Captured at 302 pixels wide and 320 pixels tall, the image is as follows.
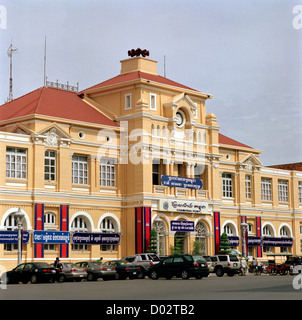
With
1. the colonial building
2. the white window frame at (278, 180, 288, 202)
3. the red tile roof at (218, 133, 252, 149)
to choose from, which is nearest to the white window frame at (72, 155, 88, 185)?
the colonial building

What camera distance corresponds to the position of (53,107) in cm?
5166

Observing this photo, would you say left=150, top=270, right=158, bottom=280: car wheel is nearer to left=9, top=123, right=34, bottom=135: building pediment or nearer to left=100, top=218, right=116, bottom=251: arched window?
left=100, top=218, right=116, bottom=251: arched window

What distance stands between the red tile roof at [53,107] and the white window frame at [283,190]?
78.3 ft

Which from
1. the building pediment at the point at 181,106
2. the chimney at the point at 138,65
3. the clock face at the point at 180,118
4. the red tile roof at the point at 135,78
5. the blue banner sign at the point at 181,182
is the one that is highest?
the chimney at the point at 138,65

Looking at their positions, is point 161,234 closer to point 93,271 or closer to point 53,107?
point 53,107

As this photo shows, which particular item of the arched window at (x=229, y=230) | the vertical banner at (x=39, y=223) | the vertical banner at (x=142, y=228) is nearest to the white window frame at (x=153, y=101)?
the vertical banner at (x=142, y=228)

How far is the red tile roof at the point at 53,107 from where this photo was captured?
50375 mm

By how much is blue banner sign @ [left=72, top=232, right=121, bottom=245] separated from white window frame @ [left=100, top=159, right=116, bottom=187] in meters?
4.11

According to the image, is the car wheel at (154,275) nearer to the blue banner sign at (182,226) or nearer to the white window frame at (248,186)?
the blue banner sign at (182,226)

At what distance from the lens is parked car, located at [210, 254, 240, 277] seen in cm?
4441

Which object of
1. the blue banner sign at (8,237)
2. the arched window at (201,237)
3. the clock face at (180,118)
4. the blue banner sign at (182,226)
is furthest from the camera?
the arched window at (201,237)

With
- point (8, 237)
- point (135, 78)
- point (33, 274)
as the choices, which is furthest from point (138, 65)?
point (33, 274)

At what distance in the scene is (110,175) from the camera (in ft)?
175

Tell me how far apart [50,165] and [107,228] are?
7632 millimetres
